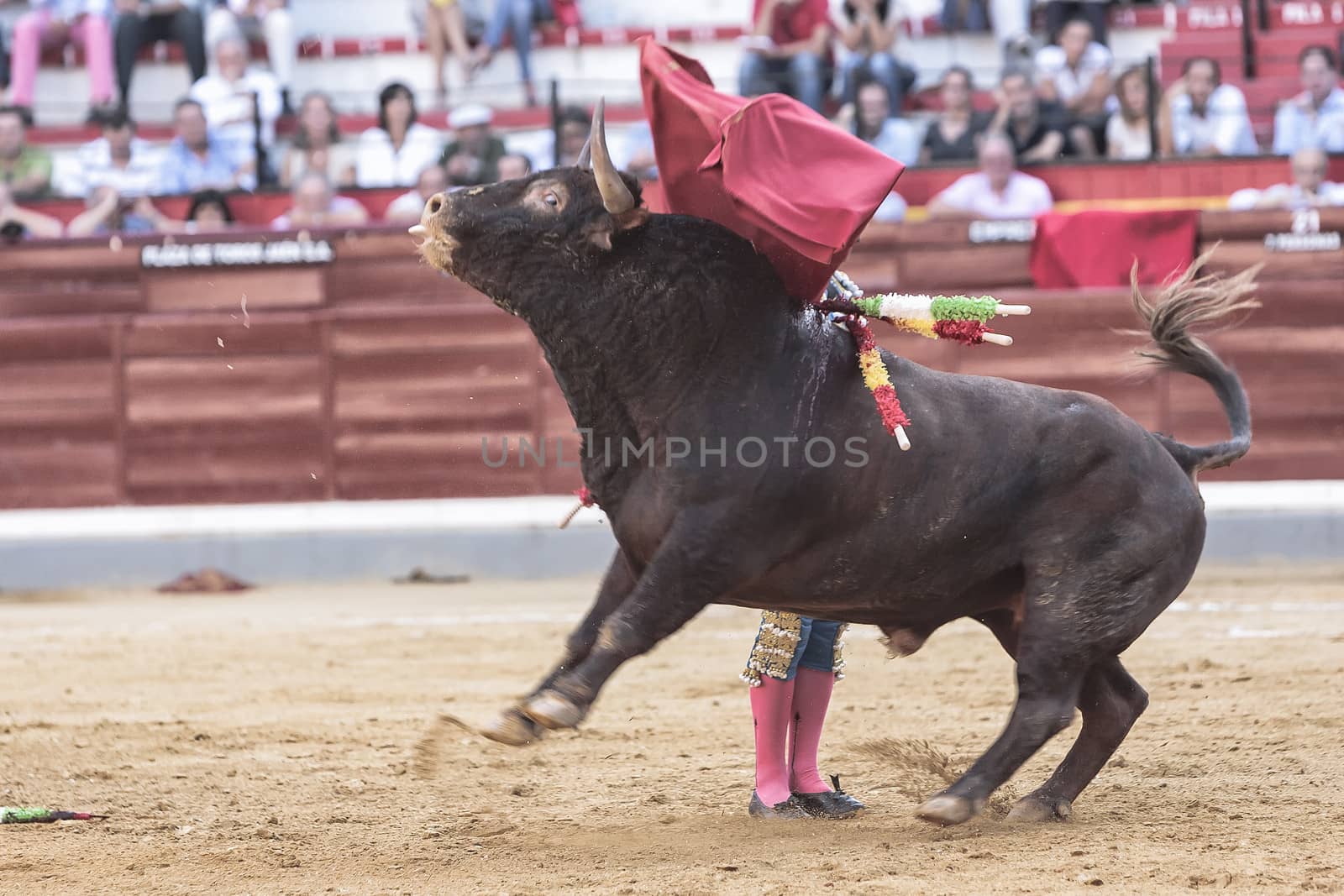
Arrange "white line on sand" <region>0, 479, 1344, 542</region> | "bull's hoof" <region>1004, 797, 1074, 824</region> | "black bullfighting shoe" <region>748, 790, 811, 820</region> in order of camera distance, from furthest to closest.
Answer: "white line on sand" <region>0, 479, 1344, 542</region>, "black bullfighting shoe" <region>748, 790, 811, 820</region>, "bull's hoof" <region>1004, 797, 1074, 824</region>

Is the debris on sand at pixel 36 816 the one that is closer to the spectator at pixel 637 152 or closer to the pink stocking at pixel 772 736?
the pink stocking at pixel 772 736

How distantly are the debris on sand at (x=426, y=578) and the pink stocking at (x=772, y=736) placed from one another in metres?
4.64

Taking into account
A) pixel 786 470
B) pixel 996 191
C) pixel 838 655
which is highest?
pixel 786 470

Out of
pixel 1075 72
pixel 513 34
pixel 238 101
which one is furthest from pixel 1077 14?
pixel 238 101

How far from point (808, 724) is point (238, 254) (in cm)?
558

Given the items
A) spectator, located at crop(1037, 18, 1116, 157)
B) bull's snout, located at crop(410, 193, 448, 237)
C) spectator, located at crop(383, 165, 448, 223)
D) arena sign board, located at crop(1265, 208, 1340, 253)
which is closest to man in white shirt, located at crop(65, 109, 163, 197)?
spectator, located at crop(383, 165, 448, 223)

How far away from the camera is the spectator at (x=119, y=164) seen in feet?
30.8

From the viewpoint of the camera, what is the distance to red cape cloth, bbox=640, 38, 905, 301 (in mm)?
3227

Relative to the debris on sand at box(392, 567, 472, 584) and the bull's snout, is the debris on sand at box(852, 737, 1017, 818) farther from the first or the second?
the debris on sand at box(392, 567, 472, 584)

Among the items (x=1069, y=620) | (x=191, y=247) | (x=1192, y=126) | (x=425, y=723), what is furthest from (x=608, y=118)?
(x=1069, y=620)

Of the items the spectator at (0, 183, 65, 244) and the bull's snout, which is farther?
the spectator at (0, 183, 65, 244)

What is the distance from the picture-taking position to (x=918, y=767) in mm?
4094

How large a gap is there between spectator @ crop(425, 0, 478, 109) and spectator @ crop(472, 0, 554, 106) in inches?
3.2

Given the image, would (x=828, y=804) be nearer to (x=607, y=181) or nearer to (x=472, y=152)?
(x=607, y=181)
